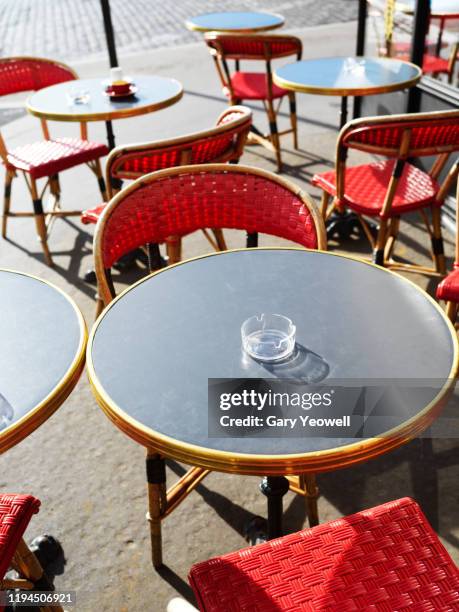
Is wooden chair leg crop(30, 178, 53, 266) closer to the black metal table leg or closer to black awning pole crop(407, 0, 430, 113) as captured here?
the black metal table leg

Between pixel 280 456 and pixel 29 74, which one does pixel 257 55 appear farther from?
pixel 280 456

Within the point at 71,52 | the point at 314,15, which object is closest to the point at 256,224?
the point at 71,52

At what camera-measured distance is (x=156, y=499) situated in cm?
195

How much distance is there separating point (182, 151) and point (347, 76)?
1641 millimetres

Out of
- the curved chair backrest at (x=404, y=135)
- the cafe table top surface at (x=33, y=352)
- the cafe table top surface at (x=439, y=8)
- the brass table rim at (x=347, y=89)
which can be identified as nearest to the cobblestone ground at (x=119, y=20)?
the cafe table top surface at (x=439, y=8)

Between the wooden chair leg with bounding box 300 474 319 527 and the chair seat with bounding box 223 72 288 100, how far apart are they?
3536 millimetres

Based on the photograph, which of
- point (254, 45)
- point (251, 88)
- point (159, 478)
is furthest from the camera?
point (251, 88)

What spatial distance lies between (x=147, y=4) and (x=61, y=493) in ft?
42.0

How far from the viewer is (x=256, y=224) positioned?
7.60 ft

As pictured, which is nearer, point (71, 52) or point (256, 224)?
point (256, 224)

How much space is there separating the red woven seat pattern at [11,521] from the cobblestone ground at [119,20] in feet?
29.3

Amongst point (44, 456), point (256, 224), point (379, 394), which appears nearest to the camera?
point (379, 394)

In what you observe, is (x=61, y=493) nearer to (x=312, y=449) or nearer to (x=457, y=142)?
(x=312, y=449)

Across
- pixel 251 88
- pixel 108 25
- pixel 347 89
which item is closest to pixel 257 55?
pixel 251 88
